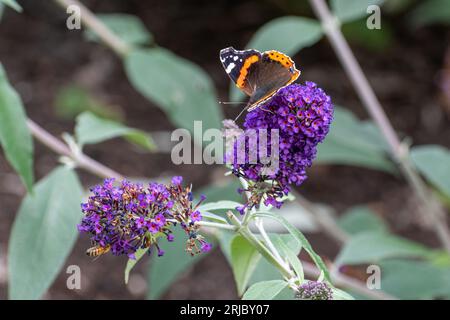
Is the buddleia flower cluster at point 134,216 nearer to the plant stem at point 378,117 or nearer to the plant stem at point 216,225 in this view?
the plant stem at point 216,225

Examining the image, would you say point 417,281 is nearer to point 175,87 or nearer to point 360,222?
point 360,222

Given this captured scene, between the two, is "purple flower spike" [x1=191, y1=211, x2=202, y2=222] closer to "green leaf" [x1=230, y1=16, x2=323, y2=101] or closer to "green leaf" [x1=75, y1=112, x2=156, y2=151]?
"green leaf" [x1=75, y1=112, x2=156, y2=151]

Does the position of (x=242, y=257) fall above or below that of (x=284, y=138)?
below

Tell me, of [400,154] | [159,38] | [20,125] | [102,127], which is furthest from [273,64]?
[159,38]

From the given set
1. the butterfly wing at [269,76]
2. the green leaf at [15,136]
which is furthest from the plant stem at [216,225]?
the green leaf at [15,136]

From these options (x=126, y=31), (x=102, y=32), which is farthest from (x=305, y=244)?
(x=126, y=31)

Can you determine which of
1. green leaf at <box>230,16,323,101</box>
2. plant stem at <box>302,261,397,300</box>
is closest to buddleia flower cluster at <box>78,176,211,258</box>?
plant stem at <box>302,261,397,300</box>
